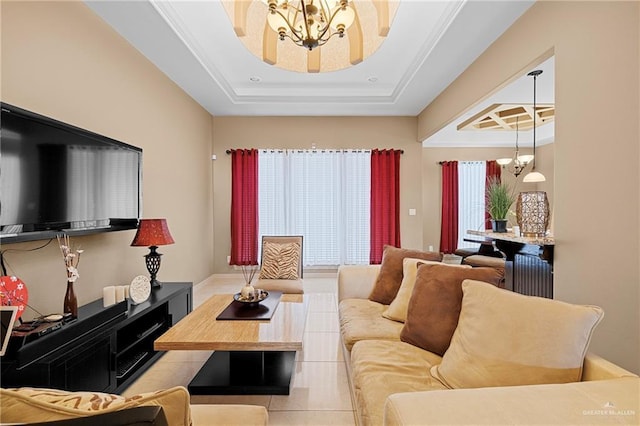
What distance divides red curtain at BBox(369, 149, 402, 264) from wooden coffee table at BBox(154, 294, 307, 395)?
3.28m

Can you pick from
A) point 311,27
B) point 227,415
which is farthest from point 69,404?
point 311,27

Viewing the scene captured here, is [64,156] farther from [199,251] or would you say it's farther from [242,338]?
[199,251]

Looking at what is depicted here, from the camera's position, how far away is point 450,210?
23.1 feet

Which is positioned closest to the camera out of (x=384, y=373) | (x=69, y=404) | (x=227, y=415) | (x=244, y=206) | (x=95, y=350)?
(x=69, y=404)

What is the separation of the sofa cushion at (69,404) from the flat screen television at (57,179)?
1662 mm

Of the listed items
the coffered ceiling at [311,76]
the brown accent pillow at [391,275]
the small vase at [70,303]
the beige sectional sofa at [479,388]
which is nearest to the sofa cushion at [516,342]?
the beige sectional sofa at [479,388]

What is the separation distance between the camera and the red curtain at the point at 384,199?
570 centimetres

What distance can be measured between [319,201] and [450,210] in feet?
10.3

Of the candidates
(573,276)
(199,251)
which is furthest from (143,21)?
(573,276)

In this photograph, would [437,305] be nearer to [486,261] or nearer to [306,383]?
[306,383]

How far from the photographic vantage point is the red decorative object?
5.60 feet

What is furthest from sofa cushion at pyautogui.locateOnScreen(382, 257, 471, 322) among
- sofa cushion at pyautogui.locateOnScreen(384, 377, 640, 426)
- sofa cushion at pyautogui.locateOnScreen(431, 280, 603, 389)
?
sofa cushion at pyautogui.locateOnScreen(384, 377, 640, 426)

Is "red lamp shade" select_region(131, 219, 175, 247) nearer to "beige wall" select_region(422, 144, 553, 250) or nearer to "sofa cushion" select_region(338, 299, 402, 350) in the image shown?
"sofa cushion" select_region(338, 299, 402, 350)

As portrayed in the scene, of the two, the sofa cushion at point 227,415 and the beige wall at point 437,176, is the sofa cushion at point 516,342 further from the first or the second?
the beige wall at point 437,176
